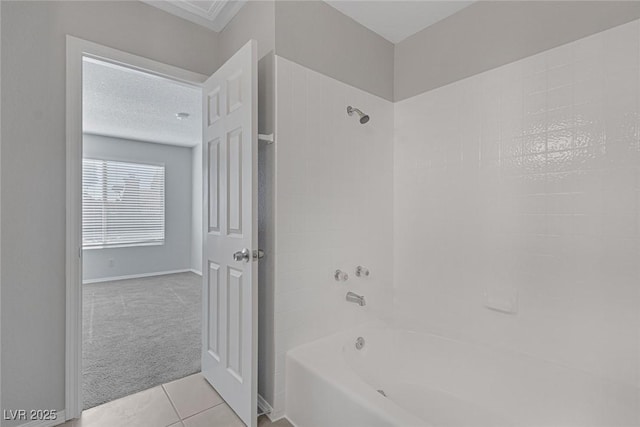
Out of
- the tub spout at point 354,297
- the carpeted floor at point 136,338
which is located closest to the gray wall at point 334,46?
the tub spout at point 354,297

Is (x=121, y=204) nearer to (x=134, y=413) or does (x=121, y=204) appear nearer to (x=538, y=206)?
(x=134, y=413)

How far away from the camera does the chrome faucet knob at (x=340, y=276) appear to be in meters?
2.06

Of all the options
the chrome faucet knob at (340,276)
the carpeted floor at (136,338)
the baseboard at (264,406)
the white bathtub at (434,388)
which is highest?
the chrome faucet knob at (340,276)

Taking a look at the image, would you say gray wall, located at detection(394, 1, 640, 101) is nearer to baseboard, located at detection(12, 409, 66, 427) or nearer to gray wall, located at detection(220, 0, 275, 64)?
gray wall, located at detection(220, 0, 275, 64)

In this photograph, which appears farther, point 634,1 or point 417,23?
point 417,23

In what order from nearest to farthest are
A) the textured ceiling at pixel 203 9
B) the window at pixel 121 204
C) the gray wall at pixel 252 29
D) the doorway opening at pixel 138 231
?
the gray wall at pixel 252 29
the textured ceiling at pixel 203 9
the doorway opening at pixel 138 231
the window at pixel 121 204

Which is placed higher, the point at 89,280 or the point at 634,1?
the point at 634,1

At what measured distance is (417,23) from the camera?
2.21 m

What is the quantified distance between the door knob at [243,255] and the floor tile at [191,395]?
957 millimetres

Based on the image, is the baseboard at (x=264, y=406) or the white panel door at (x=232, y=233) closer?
the white panel door at (x=232, y=233)

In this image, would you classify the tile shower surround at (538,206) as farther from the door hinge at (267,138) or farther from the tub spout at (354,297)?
the door hinge at (267,138)

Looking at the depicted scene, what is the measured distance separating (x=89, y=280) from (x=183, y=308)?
250 centimetres

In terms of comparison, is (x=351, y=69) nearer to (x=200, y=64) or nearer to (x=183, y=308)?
(x=200, y=64)

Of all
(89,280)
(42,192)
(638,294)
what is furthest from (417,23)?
(89,280)
